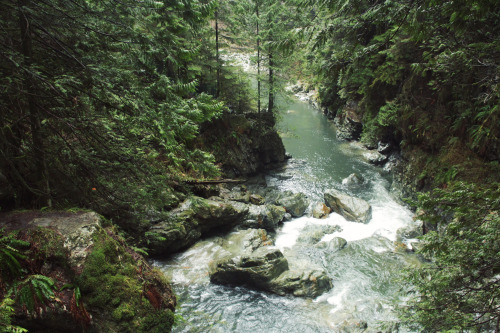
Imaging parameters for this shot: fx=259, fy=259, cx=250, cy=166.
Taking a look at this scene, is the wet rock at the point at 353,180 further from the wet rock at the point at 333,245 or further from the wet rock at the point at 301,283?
the wet rock at the point at 301,283

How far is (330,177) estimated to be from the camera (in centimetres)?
1819

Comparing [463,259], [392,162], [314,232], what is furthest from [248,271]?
[392,162]

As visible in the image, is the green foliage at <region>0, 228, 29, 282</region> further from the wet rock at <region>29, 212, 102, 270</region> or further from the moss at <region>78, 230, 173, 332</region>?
the moss at <region>78, 230, 173, 332</region>

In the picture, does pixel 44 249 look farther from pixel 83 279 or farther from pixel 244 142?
pixel 244 142

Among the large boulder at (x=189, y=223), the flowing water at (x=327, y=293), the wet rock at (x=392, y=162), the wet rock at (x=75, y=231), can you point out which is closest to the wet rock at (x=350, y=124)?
the wet rock at (x=392, y=162)

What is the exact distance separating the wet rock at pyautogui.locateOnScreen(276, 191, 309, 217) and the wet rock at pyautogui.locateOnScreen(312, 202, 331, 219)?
55 cm

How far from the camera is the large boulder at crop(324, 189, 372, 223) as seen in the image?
13.2m

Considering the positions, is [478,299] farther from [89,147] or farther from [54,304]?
[89,147]

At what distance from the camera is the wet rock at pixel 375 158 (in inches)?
763

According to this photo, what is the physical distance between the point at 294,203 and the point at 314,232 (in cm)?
241

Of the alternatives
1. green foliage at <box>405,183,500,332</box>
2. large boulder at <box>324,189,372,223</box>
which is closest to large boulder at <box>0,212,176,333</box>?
green foliage at <box>405,183,500,332</box>

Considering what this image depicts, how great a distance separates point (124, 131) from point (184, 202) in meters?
5.27

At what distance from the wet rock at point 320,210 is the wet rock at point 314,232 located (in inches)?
40.6

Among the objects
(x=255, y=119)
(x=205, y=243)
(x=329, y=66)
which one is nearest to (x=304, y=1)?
(x=329, y=66)
